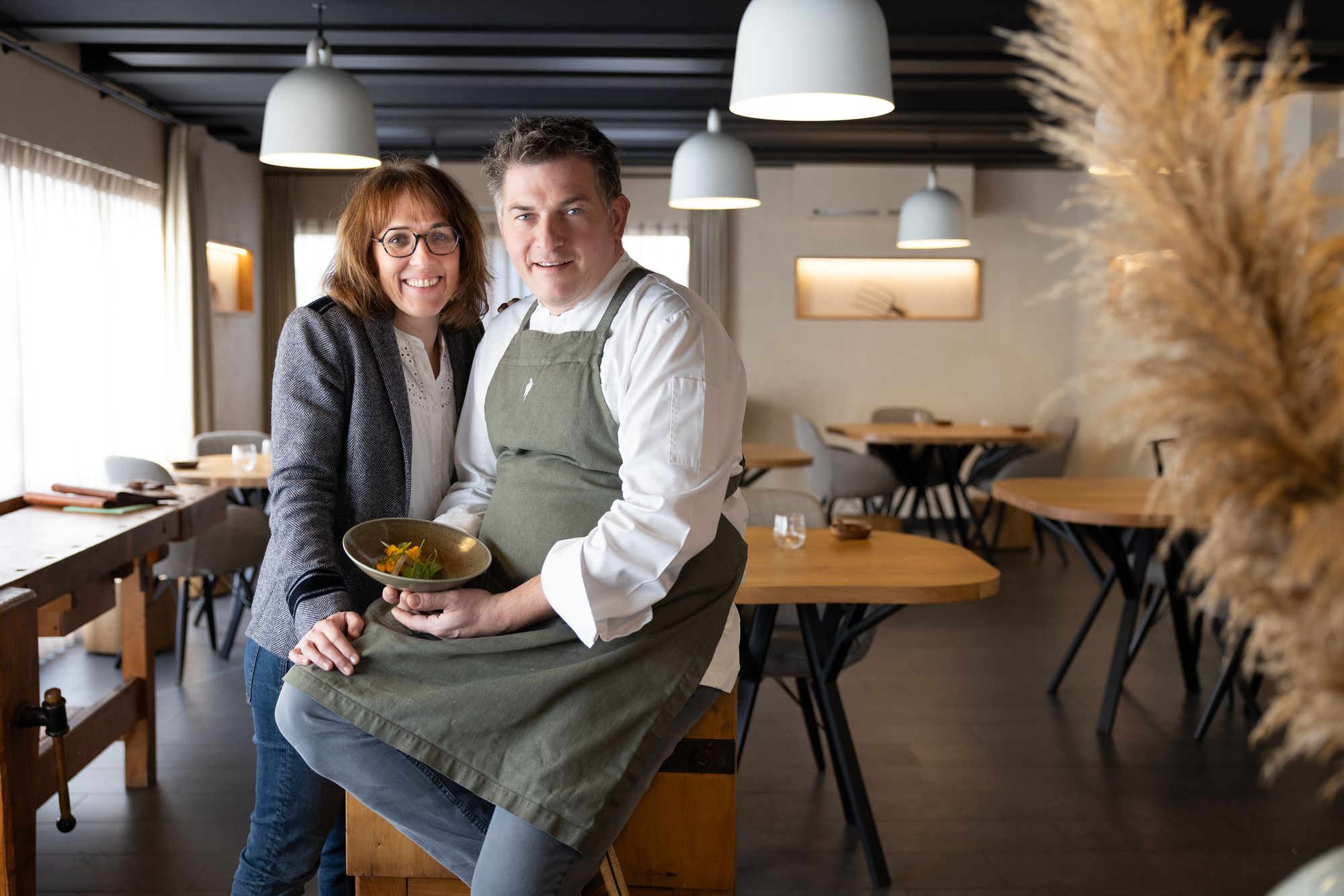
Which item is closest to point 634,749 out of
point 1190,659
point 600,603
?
point 600,603

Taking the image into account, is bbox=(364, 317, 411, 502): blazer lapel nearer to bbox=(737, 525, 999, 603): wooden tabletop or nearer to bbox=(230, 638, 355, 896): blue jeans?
bbox=(230, 638, 355, 896): blue jeans

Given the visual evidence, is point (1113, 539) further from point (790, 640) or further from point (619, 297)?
point (619, 297)

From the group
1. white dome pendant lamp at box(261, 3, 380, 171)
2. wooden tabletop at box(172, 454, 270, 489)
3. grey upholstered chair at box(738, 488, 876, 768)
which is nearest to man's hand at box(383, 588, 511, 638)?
grey upholstered chair at box(738, 488, 876, 768)

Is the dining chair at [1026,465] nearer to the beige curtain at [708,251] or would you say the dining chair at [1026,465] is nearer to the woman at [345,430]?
the beige curtain at [708,251]

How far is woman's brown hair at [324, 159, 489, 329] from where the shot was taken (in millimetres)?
1955

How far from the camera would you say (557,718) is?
1598 mm

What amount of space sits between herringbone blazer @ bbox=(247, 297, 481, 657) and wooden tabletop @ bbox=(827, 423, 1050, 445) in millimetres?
5698

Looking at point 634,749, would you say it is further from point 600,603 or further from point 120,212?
point 120,212

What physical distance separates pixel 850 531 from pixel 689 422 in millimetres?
1708

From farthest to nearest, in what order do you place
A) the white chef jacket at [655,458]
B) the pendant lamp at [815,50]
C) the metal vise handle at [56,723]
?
the pendant lamp at [815,50] < the metal vise handle at [56,723] < the white chef jacket at [655,458]

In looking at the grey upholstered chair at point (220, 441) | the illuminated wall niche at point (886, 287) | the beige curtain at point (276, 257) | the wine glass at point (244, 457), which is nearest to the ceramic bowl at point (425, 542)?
the wine glass at point (244, 457)

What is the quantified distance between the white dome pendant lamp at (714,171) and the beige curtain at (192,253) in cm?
368

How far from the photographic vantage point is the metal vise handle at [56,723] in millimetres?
2242

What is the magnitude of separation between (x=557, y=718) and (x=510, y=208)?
78 cm
